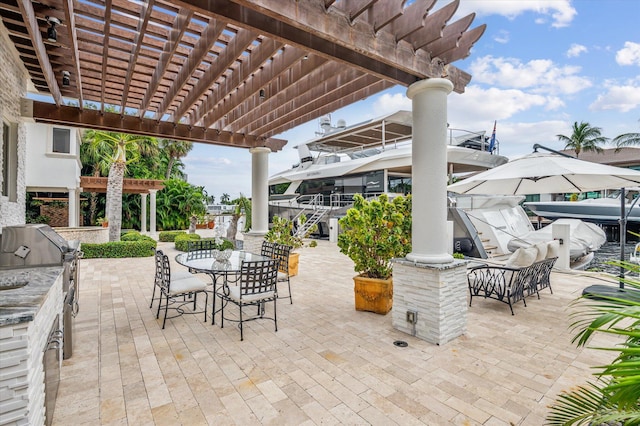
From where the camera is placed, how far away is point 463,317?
11.7ft

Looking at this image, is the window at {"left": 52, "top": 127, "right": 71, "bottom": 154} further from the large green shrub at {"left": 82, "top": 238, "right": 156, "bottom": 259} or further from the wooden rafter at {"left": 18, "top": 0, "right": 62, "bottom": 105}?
the wooden rafter at {"left": 18, "top": 0, "right": 62, "bottom": 105}

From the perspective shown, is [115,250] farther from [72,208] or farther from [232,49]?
[232,49]

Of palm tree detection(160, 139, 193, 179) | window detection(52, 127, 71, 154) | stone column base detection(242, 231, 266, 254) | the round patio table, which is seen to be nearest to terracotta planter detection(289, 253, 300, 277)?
stone column base detection(242, 231, 266, 254)

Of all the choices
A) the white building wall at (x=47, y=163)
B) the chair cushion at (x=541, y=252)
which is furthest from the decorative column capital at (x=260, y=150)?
the white building wall at (x=47, y=163)

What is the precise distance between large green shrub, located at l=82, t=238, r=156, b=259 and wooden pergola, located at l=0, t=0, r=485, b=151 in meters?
4.62

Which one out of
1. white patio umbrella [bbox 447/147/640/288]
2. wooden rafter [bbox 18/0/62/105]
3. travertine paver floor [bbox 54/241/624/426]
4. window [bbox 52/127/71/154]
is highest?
window [bbox 52/127/71/154]

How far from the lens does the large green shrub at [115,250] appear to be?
351 inches

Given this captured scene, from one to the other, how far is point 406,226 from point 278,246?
206 cm

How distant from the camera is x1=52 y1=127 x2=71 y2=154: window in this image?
1135cm

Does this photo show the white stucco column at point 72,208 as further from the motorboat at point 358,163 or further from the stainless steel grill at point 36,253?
the stainless steel grill at point 36,253

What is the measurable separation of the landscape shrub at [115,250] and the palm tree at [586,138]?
104 feet

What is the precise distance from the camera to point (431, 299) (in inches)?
131

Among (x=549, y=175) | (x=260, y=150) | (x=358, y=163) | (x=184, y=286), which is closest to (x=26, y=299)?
(x=184, y=286)

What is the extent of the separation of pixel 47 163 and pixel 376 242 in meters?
12.7
